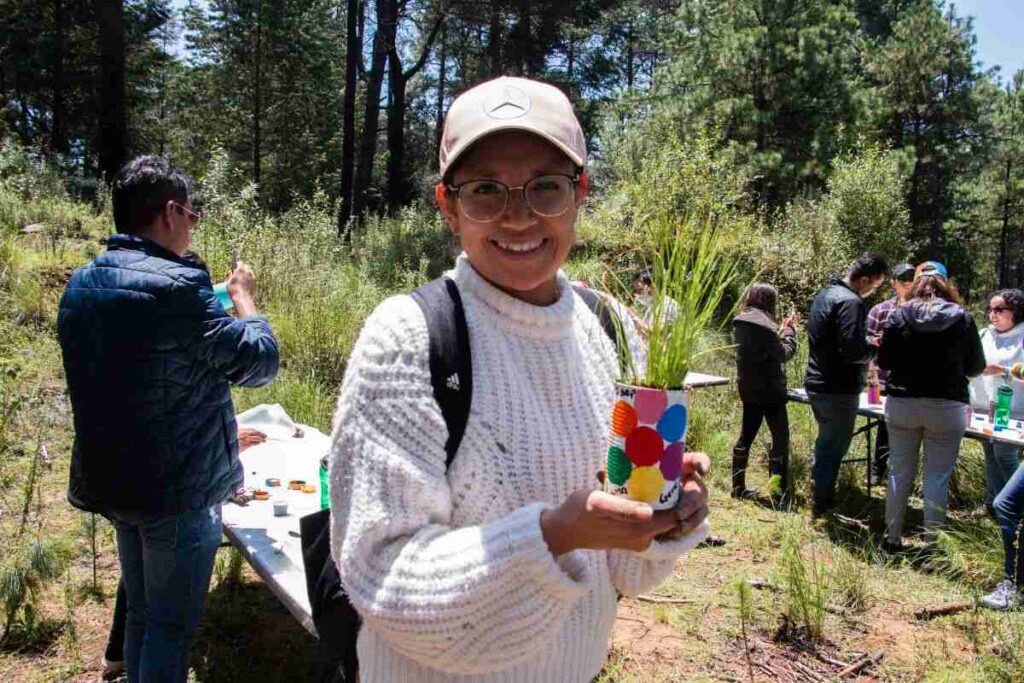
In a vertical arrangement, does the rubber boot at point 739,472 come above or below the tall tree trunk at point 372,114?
below

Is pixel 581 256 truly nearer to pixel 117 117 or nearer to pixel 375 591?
pixel 117 117

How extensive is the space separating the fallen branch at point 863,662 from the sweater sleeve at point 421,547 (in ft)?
9.86

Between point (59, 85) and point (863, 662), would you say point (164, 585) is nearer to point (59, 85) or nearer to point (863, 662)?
point (863, 662)

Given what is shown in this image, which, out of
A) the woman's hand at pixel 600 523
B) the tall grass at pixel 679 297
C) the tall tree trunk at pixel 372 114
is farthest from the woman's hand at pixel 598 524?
the tall tree trunk at pixel 372 114

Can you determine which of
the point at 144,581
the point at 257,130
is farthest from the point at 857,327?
the point at 257,130

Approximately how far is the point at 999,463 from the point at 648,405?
548 centimetres

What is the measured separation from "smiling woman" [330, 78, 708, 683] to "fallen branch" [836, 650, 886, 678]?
8.77 feet

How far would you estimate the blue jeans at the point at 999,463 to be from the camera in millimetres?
5277

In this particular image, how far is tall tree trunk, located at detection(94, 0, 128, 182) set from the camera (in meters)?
12.7

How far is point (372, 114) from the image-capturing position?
17.2m

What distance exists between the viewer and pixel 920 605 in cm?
409

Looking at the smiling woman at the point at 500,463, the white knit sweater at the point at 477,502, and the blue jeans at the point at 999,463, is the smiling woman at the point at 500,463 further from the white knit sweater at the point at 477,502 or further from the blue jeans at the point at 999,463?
the blue jeans at the point at 999,463

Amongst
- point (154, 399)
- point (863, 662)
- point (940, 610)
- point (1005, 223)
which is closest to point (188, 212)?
point (154, 399)

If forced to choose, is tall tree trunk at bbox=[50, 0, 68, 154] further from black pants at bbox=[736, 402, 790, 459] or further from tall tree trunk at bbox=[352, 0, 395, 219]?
black pants at bbox=[736, 402, 790, 459]
